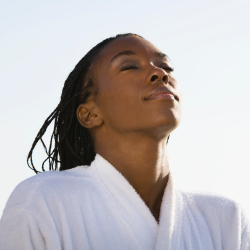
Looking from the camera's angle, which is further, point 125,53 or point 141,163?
point 125,53

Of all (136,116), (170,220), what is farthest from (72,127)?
(170,220)

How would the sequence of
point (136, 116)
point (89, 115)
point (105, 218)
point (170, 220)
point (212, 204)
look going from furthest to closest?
1. point (89, 115)
2. point (212, 204)
3. point (136, 116)
4. point (170, 220)
5. point (105, 218)

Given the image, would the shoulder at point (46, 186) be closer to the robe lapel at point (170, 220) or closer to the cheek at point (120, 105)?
the cheek at point (120, 105)

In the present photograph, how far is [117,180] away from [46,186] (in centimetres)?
48

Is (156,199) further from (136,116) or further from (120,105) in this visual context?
(120,105)

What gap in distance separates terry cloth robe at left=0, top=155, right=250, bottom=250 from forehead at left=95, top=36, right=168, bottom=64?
81cm

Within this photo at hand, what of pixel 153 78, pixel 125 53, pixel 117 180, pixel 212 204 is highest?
pixel 125 53

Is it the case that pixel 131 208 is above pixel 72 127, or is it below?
below

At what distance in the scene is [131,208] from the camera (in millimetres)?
2639

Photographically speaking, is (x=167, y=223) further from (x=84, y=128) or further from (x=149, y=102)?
(x=84, y=128)

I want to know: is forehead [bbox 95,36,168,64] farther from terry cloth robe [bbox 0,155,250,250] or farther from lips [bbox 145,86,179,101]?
terry cloth robe [bbox 0,155,250,250]

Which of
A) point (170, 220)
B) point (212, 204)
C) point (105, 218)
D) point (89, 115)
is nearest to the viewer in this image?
point (105, 218)

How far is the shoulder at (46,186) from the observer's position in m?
2.44

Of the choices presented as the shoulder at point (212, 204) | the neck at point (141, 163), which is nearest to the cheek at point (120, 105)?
the neck at point (141, 163)
